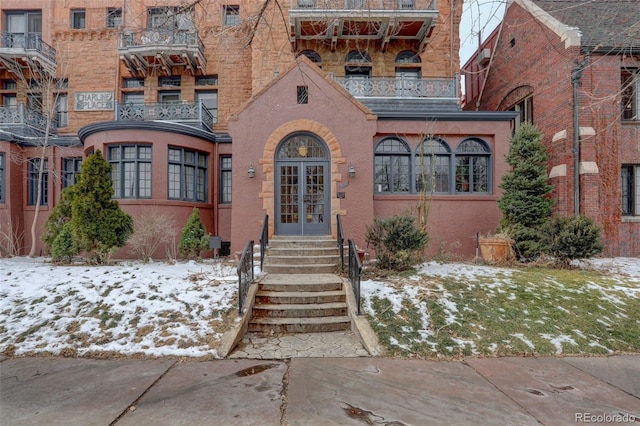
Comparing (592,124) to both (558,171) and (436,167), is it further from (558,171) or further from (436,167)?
(436,167)

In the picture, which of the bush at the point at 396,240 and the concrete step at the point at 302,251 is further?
the concrete step at the point at 302,251

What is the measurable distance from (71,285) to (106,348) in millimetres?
2537

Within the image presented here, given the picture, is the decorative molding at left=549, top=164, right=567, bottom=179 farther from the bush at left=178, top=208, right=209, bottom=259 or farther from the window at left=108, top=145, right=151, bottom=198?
the window at left=108, top=145, right=151, bottom=198

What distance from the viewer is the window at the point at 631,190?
1193 cm

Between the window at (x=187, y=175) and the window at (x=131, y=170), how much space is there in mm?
795

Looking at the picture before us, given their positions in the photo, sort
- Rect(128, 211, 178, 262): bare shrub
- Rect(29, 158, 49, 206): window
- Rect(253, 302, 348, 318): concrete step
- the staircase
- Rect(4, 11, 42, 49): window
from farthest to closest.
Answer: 1. Rect(4, 11, 42, 49): window
2. Rect(29, 158, 49, 206): window
3. Rect(128, 211, 178, 262): bare shrub
4. Rect(253, 302, 348, 318): concrete step
5. the staircase

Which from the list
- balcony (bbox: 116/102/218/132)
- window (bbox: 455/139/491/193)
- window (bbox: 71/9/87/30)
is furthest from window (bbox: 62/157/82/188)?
window (bbox: 455/139/491/193)

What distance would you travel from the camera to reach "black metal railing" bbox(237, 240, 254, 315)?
5.80 metres

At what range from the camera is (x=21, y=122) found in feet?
46.5

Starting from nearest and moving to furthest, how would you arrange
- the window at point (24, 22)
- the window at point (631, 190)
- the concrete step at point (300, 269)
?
the concrete step at point (300, 269), the window at point (631, 190), the window at point (24, 22)

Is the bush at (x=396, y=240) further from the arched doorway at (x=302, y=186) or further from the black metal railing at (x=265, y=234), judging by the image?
Answer: the black metal railing at (x=265, y=234)

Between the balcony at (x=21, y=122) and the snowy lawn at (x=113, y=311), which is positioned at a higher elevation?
the balcony at (x=21, y=122)

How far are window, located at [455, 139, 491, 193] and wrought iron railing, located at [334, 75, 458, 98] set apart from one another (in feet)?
8.57

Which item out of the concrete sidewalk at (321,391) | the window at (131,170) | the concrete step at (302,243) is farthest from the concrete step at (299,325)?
the window at (131,170)
